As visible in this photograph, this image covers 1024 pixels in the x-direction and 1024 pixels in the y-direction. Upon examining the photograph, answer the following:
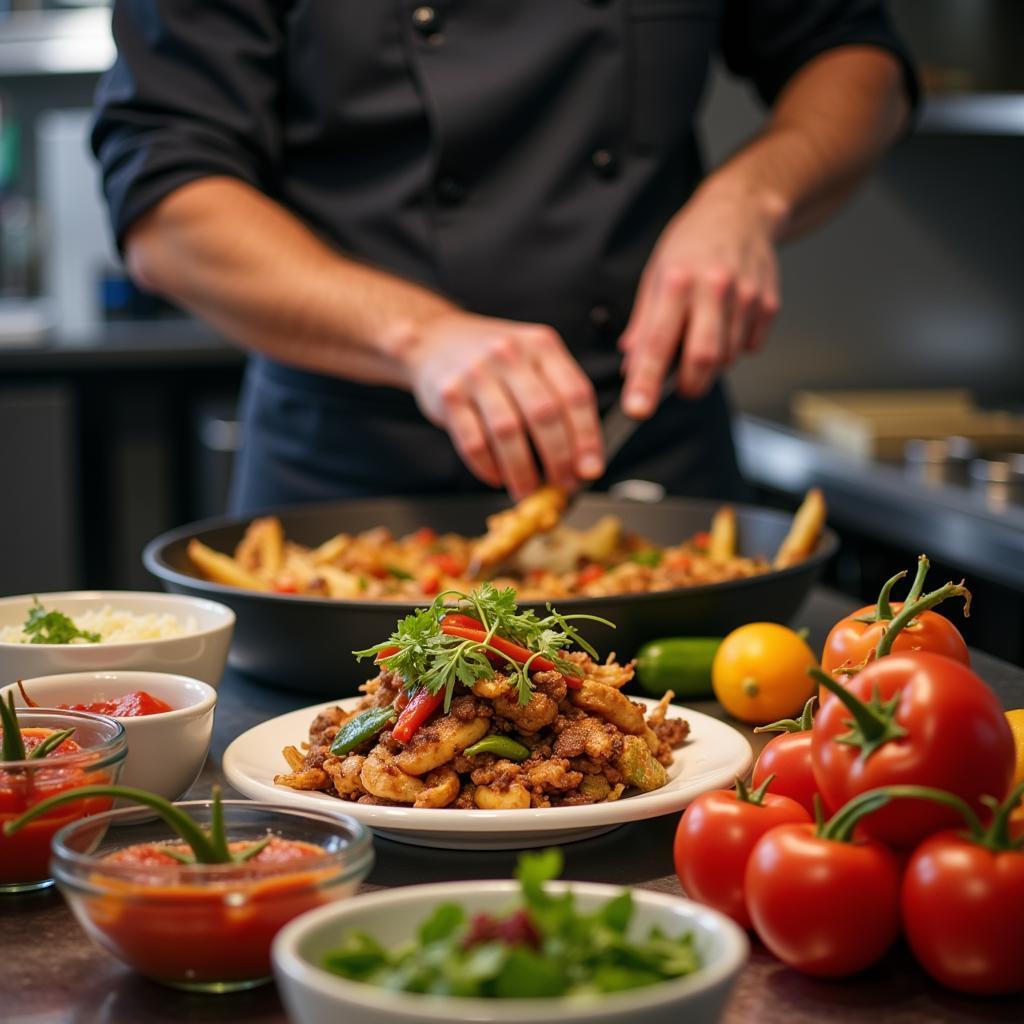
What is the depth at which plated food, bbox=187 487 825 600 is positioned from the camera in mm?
1919

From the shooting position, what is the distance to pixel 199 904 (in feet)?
3.02

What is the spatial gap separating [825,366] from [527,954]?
3918 mm

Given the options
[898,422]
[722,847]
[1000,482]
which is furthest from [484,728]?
[898,422]

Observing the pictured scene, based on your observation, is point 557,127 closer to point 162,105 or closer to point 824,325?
point 162,105

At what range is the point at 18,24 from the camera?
5.54 m

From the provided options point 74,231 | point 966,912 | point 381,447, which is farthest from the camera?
point 74,231

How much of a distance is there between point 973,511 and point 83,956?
2300mm

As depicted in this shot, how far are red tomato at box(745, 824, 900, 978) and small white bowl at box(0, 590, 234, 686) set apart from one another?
0.70 m

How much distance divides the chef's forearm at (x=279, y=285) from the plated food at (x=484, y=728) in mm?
1003

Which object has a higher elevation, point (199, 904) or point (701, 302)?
point (701, 302)

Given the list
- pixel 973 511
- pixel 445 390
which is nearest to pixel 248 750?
pixel 445 390

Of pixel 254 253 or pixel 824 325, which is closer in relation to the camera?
pixel 254 253

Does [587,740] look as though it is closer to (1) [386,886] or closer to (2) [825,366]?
(1) [386,886]

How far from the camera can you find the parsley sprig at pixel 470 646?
3.93ft
